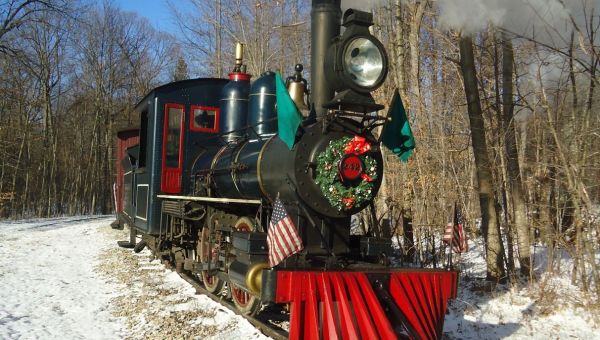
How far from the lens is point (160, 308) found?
644 cm

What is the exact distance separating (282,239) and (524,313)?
12.4 feet

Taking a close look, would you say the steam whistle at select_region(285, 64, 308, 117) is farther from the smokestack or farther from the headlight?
the headlight

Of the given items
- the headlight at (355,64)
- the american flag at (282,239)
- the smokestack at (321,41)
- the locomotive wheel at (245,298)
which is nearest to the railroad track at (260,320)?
the locomotive wheel at (245,298)

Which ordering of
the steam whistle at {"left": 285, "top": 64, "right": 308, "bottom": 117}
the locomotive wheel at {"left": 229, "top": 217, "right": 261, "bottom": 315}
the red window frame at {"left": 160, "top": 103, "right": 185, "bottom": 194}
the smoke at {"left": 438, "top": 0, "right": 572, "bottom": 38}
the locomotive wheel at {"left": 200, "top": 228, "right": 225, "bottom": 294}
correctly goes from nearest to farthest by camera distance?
1. the locomotive wheel at {"left": 229, "top": 217, "right": 261, "bottom": 315}
2. the smoke at {"left": 438, "top": 0, "right": 572, "bottom": 38}
3. the steam whistle at {"left": 285, "top": 64, "right": 308, "bottom": 117}
4. the locomotive wheel at {"left": 200, "top": 228, "right": 225, "bottom": 294}
5. the red window frame at {"left": 160, "top": 103, "right": 185, "bottom": 194}

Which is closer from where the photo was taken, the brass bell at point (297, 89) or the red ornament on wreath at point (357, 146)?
the red ornament on wreath at point (357, 146)

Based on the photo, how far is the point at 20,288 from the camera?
311 inches

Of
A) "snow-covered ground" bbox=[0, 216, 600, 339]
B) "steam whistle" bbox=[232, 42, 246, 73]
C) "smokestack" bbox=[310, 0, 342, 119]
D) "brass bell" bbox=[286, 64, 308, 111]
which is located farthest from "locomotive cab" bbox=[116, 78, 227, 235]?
"smokestack" bbox=[310, 0, 342, 119]

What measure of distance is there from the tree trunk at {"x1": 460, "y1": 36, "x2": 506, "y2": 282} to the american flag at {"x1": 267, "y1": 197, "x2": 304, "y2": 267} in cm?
409

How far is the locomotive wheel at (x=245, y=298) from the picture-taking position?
18.2ft

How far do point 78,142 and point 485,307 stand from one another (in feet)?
109

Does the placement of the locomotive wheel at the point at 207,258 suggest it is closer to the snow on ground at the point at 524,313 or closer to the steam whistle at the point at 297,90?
the steam whistle at the point at 297,90

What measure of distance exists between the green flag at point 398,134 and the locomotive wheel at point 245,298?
70.4 inches

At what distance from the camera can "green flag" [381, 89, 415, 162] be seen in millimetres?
5339

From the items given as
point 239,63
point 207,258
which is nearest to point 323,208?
point 207,258
